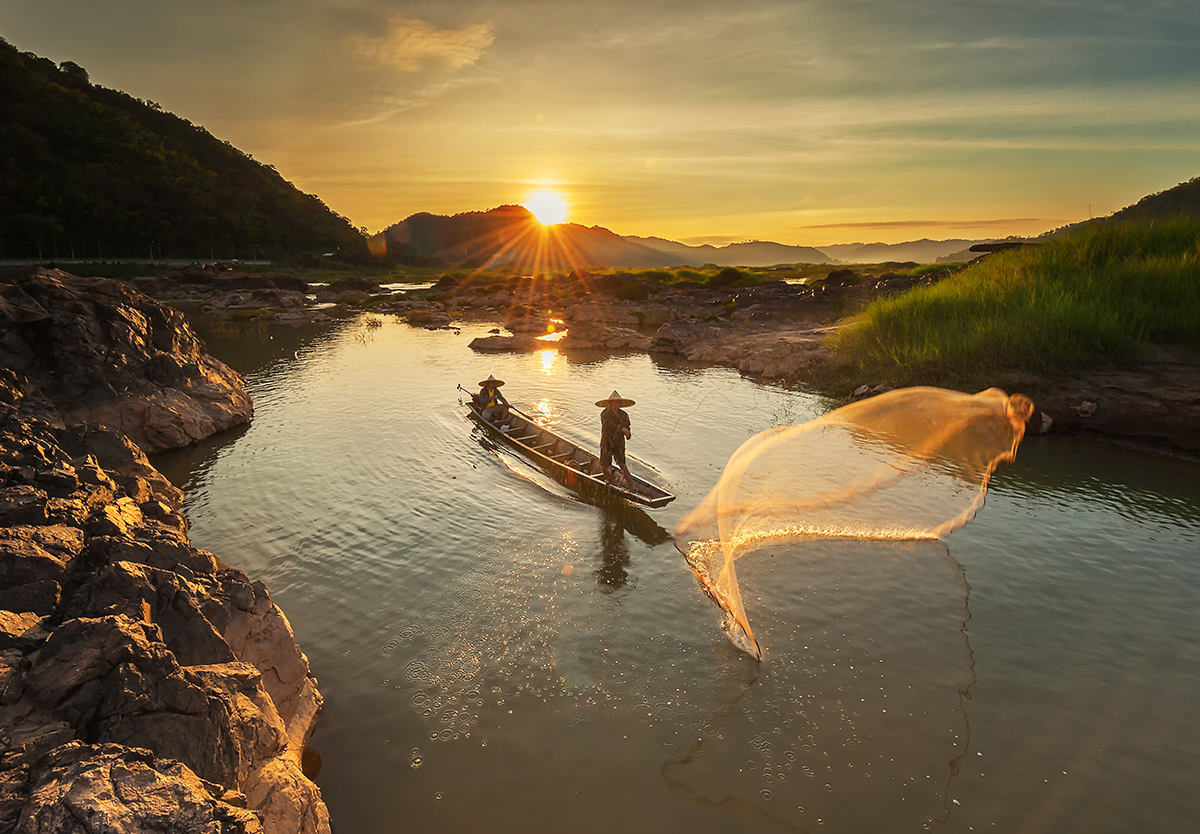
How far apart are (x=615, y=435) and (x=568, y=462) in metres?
2.74

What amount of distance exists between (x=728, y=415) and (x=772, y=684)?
1530cm

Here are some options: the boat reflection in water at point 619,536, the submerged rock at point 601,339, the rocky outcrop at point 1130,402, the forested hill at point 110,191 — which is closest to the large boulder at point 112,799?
the boat reflection in water at point 619,536

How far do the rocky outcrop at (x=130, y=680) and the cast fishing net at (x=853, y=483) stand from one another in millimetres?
6445

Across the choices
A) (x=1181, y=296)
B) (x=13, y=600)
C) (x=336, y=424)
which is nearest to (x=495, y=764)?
(x=13, y=600)

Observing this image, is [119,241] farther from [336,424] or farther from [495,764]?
[495,764]

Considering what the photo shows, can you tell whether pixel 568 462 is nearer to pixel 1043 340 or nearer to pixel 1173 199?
pixel 1043 340

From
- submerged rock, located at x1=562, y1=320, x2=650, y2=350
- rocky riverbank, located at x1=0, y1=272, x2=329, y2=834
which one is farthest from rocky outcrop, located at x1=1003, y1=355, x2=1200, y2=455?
submerged rock, located at x1=562, y1=320, x2=650, y2=350

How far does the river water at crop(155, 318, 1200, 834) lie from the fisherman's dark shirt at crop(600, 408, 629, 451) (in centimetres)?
160

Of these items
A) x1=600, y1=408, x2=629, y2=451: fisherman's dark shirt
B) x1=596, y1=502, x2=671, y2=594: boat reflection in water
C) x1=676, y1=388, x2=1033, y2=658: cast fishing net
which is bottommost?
x1=596, y1=502, x2=671, y2=594: boat reflection in water

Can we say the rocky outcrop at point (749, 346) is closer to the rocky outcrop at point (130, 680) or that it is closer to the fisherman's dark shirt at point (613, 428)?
the fisherman's dark shirt at point (613, 428)

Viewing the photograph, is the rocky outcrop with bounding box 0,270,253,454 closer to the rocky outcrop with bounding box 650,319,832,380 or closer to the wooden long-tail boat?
the wooden long-tail boat

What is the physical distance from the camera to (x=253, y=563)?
38.4 feet

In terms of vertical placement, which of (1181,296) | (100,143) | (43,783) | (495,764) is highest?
(100,143)

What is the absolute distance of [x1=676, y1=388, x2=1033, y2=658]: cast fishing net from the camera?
12430mm
